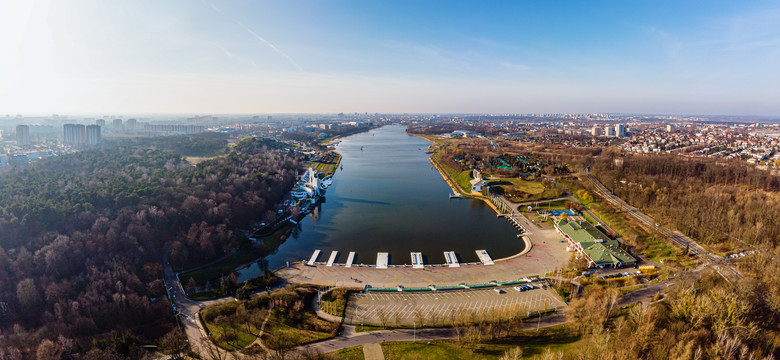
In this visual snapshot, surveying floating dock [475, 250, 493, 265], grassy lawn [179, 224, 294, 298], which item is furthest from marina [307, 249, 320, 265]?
floating dock [475, 250, 493, 265]

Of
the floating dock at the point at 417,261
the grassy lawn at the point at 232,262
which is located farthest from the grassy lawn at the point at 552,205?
the grassy lawn at the point at 232,262

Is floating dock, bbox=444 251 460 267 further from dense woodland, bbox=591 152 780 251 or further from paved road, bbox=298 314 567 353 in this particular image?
dense woodland, bbox=591 152 780 251

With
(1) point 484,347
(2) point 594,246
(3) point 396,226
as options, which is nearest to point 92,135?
(3) point 396,226

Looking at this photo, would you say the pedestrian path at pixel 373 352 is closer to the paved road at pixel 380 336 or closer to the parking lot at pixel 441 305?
the paved road at pixel 380 336

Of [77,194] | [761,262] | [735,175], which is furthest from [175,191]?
[735,175]

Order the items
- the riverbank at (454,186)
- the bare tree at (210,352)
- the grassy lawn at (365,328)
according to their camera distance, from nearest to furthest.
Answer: the bare tree at (210,352)
the grassy lawn at (365,328)
the riverbank at (454,186)

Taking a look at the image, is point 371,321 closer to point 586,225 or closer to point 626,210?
point 586,225

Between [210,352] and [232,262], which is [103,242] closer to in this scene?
[232,262]
